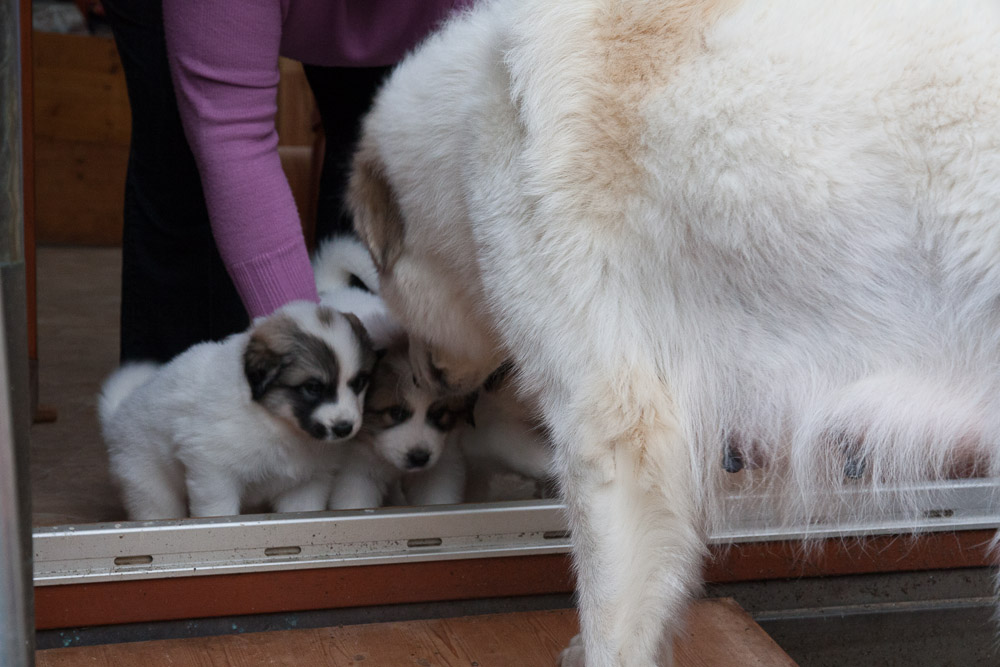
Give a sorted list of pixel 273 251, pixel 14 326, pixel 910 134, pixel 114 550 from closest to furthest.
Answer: pixel 14 326, pixel 910 134, pixel 114 550, pixel 273 251

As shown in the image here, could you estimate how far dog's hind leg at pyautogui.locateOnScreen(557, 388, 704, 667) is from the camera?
1.04m

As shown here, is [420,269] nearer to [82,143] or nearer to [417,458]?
[417,458]

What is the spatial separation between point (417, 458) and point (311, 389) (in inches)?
10.3

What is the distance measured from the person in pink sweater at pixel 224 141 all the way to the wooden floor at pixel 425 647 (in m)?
0.60

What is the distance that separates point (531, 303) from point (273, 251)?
2.56 feet

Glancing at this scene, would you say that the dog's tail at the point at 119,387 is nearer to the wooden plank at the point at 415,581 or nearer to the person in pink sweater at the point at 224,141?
the person in pink sweater at the point at 224,141

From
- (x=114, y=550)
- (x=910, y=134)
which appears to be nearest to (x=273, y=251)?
(x=114, y=550)

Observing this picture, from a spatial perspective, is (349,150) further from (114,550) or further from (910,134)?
(910,134)

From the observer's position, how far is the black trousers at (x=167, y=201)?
2.09 m

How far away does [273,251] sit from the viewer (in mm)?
1729

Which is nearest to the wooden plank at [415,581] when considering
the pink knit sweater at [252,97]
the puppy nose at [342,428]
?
the puppy nose at [342,428]

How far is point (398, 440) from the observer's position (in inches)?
74.7

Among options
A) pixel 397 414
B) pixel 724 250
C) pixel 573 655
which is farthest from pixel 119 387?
pixel 724 250

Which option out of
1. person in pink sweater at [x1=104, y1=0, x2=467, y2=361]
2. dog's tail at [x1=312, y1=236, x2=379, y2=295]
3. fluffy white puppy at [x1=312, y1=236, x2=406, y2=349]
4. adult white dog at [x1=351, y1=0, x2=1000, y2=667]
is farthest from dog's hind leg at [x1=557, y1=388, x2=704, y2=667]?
dog's tail at [x1=312, y1=236, x2=379, y2=295]
